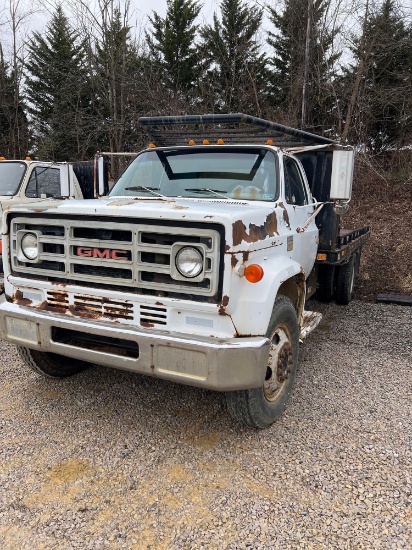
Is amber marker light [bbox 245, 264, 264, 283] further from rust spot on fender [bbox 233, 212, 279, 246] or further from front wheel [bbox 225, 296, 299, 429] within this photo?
front wheel [bbox 225, 296, 299, 429]

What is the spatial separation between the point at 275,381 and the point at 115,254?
1.58 meters

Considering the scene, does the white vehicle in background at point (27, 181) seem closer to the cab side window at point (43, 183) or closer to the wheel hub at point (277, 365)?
the cab side window at point (43, 183)

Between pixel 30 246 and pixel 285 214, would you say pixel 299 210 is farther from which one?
pixel 30 246

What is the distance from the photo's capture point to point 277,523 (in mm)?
2451

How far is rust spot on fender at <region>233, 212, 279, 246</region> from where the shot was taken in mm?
2760

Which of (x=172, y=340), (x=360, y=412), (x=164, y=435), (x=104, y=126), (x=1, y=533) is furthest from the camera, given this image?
(x=104, y=126)

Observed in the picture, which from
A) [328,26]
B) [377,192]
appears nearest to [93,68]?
[328,26]

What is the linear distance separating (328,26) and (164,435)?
1457cm

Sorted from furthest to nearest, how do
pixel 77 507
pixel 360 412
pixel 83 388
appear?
pixel 83 388 < pixel 360 412 < pixel 77 507

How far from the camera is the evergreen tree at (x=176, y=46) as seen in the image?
1977 centimetres

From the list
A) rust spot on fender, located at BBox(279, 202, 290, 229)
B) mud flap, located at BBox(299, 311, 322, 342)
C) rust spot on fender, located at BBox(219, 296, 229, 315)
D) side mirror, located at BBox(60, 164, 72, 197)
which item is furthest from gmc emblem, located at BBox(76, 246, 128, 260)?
side mirror, located at BBox(60, 164, 72, 197)

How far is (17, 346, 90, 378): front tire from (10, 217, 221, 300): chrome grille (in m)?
0.84

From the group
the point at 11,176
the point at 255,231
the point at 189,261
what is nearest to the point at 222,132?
the point at 255,231

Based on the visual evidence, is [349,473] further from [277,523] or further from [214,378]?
[214,378]
